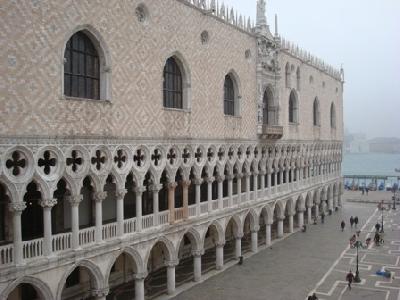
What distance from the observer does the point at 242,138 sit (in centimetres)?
2217

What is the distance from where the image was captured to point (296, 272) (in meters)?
20.3

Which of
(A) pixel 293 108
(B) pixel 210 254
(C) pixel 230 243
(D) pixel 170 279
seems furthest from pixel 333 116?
(D) pixel 170 279

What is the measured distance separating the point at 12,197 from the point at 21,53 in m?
3.62

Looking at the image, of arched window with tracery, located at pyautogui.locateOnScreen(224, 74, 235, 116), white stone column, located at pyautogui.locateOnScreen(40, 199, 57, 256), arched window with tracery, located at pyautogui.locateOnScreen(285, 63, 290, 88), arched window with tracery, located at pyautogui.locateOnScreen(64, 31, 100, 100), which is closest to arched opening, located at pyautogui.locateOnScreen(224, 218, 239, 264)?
arched window with tracery, located at pyautogui.locateOnScreen(224, 74, 235, 116)

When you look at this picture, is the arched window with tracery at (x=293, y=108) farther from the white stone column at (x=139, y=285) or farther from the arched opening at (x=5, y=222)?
the arched opening at (x=5, y=222)

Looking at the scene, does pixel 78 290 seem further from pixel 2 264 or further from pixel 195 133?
pixel 195 133

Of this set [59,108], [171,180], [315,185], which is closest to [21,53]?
[59,108]

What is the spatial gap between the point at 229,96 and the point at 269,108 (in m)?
5.35

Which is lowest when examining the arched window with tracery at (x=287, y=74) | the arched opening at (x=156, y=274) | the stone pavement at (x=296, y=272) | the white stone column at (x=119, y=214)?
the stone pavement at (x=296, y=272)

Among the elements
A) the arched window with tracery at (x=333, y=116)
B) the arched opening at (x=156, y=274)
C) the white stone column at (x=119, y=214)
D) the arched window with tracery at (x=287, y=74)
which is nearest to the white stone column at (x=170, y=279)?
the arched opening at (x=156, y=274)

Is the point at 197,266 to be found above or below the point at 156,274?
above

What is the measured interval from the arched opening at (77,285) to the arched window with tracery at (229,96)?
993cm

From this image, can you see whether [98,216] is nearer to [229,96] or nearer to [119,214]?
[119,214]

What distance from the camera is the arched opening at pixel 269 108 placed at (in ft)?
86.2
